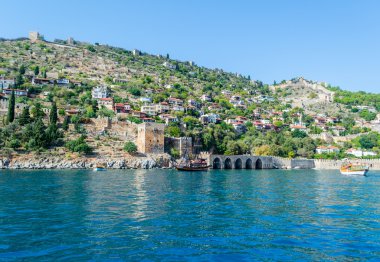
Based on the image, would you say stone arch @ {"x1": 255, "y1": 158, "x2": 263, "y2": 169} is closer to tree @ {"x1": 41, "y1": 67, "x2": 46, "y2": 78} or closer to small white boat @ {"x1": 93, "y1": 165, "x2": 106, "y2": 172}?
small white boat @ {"x1": 93, "y1": 165, "x2": 106, "y2": 172}

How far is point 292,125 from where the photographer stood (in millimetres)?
91875

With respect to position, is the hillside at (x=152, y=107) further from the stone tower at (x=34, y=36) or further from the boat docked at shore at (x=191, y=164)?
the boat docked at shore at (x=191, y=164)

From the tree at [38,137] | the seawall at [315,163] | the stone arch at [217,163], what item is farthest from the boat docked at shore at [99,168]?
the seawall at [315,163]

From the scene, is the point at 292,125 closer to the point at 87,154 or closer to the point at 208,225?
the point at 87,154

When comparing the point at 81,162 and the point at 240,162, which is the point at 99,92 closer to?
the point at 81,162

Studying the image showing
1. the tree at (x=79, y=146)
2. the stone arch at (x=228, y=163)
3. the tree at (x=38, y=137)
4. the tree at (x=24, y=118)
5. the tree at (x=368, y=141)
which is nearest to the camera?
the tree at (x=38, y=137)

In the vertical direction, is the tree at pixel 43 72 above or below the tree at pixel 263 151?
above

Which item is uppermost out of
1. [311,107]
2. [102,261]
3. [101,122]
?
[311,107]

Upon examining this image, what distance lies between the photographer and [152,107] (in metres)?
72.0

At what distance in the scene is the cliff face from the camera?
41.1 m

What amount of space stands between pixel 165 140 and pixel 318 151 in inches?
1421

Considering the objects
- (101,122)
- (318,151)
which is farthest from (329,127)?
(101,122)

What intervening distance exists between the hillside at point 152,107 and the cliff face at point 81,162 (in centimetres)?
160

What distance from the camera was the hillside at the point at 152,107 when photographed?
5136cm
